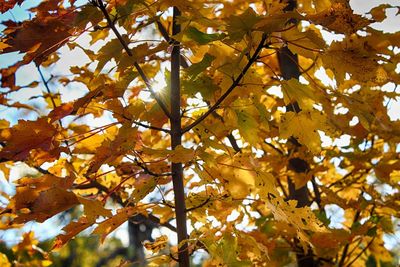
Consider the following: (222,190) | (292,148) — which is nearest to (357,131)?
(292,148)

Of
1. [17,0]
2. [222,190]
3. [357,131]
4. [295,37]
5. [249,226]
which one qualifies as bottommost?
[249,226]

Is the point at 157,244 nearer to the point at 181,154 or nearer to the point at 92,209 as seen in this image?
the point at 92,209

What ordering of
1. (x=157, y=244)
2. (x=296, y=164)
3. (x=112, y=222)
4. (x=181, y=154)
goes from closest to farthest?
(x=181, y=154)
(x=112, y=222)
(x=157, y=244)
(x=296, y=164)

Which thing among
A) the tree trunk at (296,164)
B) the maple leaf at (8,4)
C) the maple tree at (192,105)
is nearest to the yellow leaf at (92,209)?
the maple tree at (192,105)

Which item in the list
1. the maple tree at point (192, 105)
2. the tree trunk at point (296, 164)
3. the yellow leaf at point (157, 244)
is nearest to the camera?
the maple tree at point (192, 105)

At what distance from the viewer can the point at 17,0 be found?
2.98 ft

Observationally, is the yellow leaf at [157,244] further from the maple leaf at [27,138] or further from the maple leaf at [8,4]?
the maple leaf at [8,4]

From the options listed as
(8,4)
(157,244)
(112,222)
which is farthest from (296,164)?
(8,4)

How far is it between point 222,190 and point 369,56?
0.51 meters

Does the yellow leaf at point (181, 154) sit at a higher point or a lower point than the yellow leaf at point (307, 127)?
lower

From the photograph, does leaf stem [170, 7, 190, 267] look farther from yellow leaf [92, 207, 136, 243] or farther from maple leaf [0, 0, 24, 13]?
maple leaf [0, 0, 24, 13]

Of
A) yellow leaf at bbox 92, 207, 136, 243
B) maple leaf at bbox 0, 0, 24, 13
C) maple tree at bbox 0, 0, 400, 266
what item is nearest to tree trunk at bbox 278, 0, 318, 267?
maple tree at bbox 0, 0, 400, 266

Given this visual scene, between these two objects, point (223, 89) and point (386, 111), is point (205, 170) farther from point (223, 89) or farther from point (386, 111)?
point (386, 111)

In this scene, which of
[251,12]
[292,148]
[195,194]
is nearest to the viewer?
[251,12]
